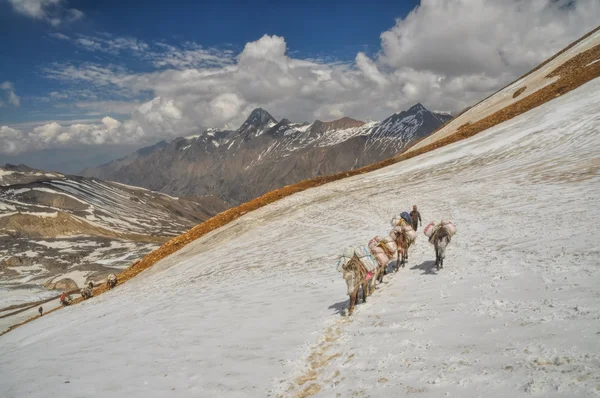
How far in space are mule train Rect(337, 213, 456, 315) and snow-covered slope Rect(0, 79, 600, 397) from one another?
66 cm

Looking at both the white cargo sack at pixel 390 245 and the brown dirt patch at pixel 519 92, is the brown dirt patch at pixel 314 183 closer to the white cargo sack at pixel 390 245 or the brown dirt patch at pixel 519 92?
the brown dirt patch at pixel 519 92

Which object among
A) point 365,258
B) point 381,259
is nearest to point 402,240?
point 381,259

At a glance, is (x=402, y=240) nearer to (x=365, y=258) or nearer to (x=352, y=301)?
(x=365, y=258)

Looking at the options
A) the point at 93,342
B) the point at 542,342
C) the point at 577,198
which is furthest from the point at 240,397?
the point at 577,198

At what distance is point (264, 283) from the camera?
19.4m

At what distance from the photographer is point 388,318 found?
10523 mm

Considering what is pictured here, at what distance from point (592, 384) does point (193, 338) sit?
36.7ft

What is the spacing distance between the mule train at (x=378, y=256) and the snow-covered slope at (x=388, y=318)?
2.17ft

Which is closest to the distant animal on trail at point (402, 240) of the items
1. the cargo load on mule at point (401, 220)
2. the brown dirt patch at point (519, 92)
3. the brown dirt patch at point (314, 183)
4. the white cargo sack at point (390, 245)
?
the cargo load on mule at point (401, 220)

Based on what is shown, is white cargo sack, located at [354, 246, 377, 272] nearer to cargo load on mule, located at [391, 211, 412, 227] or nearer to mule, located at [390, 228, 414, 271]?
mule, located at [390, 228, 414, 271]

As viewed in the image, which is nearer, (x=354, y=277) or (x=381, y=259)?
(x=354, y=277)

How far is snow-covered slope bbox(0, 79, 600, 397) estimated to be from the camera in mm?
6934

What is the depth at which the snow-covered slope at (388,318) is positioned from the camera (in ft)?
22.7

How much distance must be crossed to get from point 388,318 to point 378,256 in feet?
11.6
